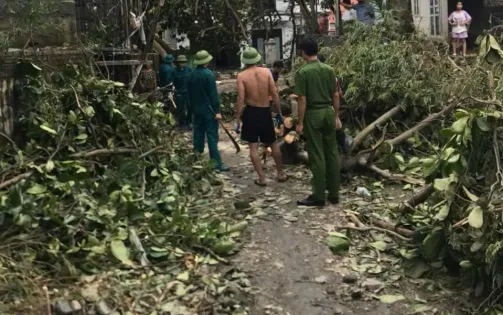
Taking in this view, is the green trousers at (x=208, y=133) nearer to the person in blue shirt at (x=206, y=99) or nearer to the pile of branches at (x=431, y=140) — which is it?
the person in blue shirt at (x=206, y=99)

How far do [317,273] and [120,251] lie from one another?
5.22 feet

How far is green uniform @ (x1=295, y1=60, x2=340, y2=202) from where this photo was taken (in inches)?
246

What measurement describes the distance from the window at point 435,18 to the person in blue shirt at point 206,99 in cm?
1086

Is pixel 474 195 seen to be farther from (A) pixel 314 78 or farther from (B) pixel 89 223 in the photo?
(B) pixel 89 223

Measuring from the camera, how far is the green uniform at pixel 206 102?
309 inches

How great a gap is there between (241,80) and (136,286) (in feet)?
11.0

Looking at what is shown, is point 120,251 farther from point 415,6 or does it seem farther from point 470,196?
point 415,6

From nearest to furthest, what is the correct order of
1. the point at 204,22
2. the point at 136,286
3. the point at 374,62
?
the point at 136,286 < the point at 374,62 < the point at 204,22

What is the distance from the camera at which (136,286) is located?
439 centimetres

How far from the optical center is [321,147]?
20.8ft

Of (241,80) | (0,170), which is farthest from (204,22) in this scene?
(0,170)

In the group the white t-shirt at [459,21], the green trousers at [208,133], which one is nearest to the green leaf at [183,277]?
the green trousers at [208,133]

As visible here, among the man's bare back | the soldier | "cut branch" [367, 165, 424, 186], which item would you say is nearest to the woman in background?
"cut branch" [367, 165, 424, 186]

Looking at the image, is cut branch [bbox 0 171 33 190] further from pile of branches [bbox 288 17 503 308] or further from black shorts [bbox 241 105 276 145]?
pile of branches [bbox 288 17 503 308]
